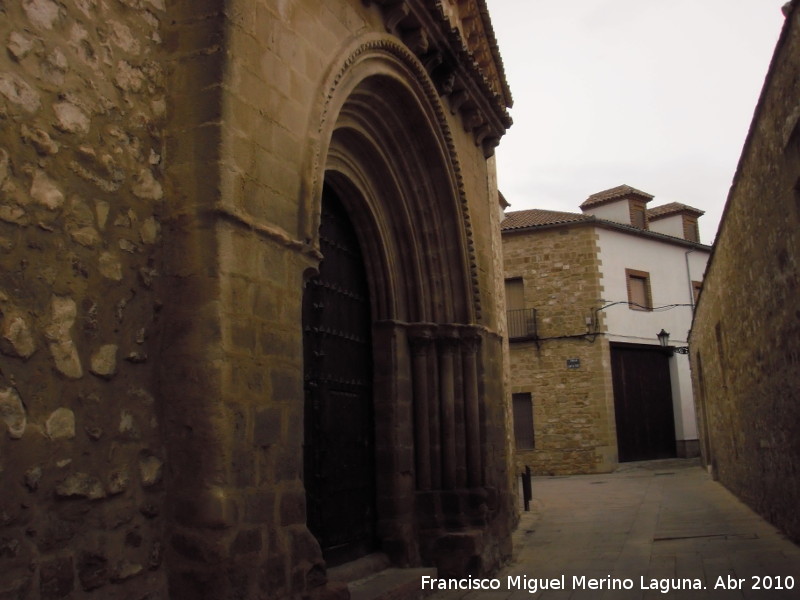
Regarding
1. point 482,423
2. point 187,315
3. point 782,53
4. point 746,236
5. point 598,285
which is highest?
point 598,285

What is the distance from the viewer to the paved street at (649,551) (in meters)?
5.26

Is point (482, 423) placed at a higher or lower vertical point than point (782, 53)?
lower

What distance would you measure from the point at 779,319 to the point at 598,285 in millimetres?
13590

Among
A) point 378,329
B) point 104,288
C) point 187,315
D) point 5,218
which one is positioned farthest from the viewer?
point 378,329

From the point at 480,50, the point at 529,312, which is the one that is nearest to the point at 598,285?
the point at 529,312

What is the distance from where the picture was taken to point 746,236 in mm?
7457

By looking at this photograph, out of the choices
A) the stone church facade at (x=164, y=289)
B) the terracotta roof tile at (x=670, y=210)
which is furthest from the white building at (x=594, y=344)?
the stone church facade at (x=164, y=289)

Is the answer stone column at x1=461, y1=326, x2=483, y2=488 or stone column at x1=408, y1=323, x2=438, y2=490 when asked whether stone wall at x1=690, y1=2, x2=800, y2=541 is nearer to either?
stone column at x1=461, y1=326, x2=483, y2=488

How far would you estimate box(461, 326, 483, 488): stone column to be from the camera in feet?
20.4

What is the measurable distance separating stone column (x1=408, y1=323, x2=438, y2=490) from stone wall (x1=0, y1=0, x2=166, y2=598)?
3.22 metres

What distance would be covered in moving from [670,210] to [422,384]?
2177 centimetres

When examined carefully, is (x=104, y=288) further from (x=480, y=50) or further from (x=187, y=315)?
(x=480, y=50)

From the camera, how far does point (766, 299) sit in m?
6.78

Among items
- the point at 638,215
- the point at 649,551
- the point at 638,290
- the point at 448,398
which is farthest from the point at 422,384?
the point at 638,215
